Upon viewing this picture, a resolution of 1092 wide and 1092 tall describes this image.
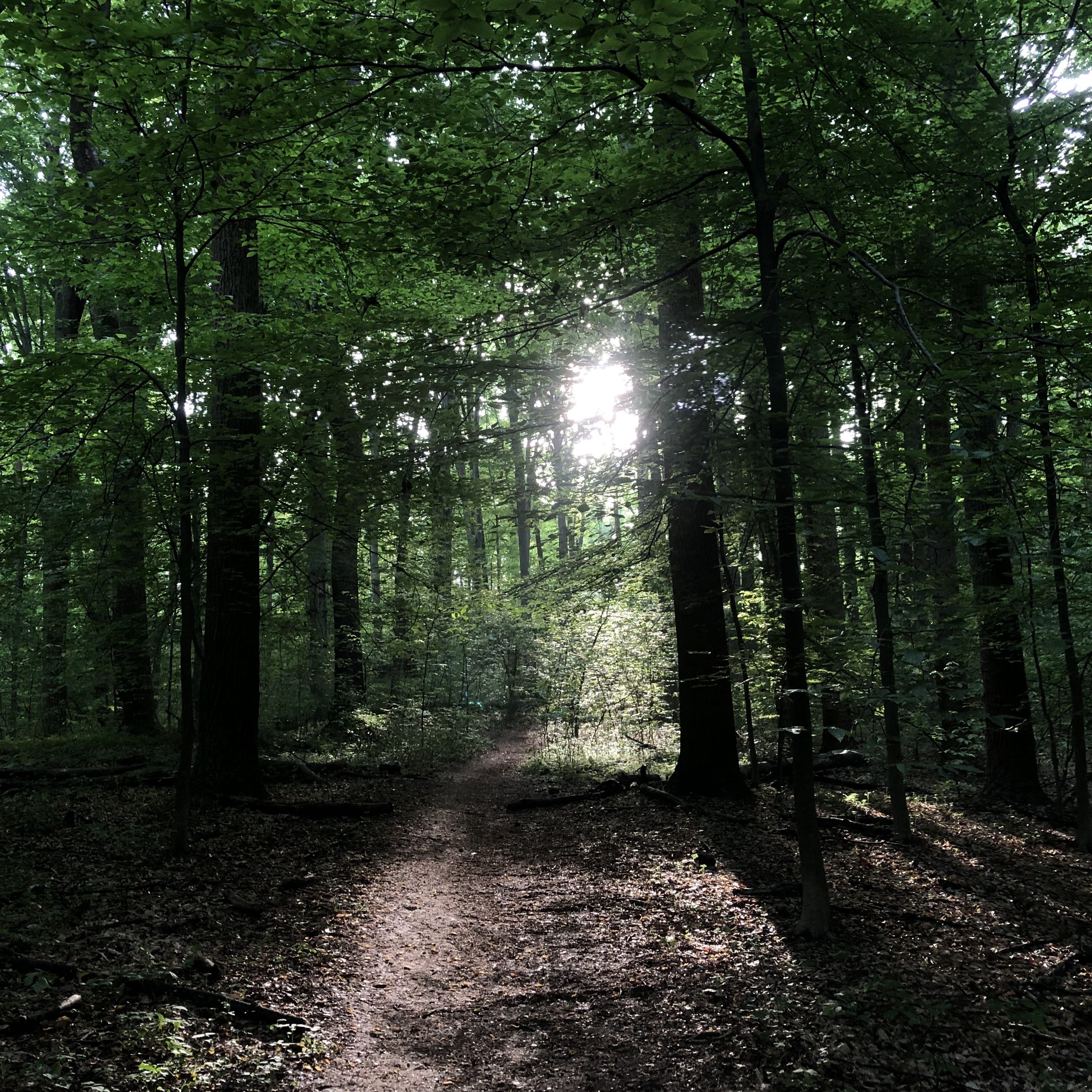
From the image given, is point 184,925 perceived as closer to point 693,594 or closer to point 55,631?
point 693,594

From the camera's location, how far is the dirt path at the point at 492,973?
13.0 feet

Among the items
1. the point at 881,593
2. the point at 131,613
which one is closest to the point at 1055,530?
the point at 881,593

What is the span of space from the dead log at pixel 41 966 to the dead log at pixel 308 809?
4426 millimetres

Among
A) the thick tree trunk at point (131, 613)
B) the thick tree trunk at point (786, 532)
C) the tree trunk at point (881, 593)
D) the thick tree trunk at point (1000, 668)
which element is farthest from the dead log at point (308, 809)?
the thick tree trunk at point (1000, 668)

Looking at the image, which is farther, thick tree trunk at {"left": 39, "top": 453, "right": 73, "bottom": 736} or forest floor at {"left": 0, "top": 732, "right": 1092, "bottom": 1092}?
thick tree trunk at {"left": 39, "top": 453, "right": 73, "bottom": 736}

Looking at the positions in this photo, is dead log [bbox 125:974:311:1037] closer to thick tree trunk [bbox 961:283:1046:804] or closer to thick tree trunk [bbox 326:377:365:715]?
thick tree trunk [bbox 326:377:365:715]

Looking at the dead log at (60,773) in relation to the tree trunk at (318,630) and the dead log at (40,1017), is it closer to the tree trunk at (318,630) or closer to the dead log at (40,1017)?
the tree trunk at (318,630)

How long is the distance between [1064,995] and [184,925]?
5.84 m

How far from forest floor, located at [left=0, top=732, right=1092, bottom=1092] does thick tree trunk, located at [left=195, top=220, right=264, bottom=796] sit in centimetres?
86

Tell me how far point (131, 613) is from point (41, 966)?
9678mm

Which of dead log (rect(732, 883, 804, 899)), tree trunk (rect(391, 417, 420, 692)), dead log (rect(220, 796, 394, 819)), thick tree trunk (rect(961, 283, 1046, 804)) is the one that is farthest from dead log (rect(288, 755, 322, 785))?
thick tree trunk (rect(961, 283, 1046, 804))

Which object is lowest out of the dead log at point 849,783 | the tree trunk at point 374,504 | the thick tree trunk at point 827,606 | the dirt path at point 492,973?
the dead log at point 849,783

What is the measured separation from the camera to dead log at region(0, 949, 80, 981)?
4.12 m

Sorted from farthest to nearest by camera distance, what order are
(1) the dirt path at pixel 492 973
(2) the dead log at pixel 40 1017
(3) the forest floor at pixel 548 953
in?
(1) the dirt path at pixel 492 973 → (3) the forest floor at pixel 548 953 → (2) the dead log at pixel 40 1017
